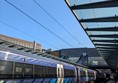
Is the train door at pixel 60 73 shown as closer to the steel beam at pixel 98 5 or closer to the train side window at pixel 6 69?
the steel beam at pixel 98 5

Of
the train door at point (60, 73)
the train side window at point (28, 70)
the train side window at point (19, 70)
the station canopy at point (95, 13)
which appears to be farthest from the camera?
the train door at point (60, 73)

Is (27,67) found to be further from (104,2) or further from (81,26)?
(81,26)

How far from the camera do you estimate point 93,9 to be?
15.2 m

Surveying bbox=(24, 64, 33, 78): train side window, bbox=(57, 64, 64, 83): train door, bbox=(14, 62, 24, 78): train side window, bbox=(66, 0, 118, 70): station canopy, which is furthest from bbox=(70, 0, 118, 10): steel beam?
bbox=(57, 64, 64, 83): train door

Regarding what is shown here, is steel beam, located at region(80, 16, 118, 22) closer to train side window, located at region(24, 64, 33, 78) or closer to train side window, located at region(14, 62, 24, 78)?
train side window, located at region(24, 64, 33, 78)

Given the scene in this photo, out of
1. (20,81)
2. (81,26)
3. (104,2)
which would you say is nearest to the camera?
(20,81)

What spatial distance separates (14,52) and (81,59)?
84.4m

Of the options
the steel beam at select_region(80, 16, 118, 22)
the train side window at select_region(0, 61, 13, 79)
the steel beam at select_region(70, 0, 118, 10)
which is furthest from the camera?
the steel beam at select_region(80, 16, 118, 22)

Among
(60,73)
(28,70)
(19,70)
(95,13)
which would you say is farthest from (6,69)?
(60,73)

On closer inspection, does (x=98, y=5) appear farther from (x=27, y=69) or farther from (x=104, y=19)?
(x=27, y=69)

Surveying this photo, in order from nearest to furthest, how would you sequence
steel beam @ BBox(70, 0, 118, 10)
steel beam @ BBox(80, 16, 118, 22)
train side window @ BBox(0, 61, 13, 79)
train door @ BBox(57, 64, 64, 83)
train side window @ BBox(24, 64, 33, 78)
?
1. train side window @ BBox(0, 61, 13, 79)
2. train side window @ BBox(24, 64, 33, 78)
3. steel beam @ BBox(70, 0, 118, 10)
4. steel beam @ BBox(80, 16, 118, 22)
5. train door @ BBox(57, 64, 64, 83)

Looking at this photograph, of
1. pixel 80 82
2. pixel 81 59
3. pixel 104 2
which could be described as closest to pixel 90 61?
pixel 81 59

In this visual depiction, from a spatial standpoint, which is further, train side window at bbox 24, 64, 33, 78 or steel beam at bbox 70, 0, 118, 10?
steel beam at bbox 70, 0, 118, 10

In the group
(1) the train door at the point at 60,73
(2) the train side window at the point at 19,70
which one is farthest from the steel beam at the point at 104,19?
(2) the train side window at the point at 19,70
